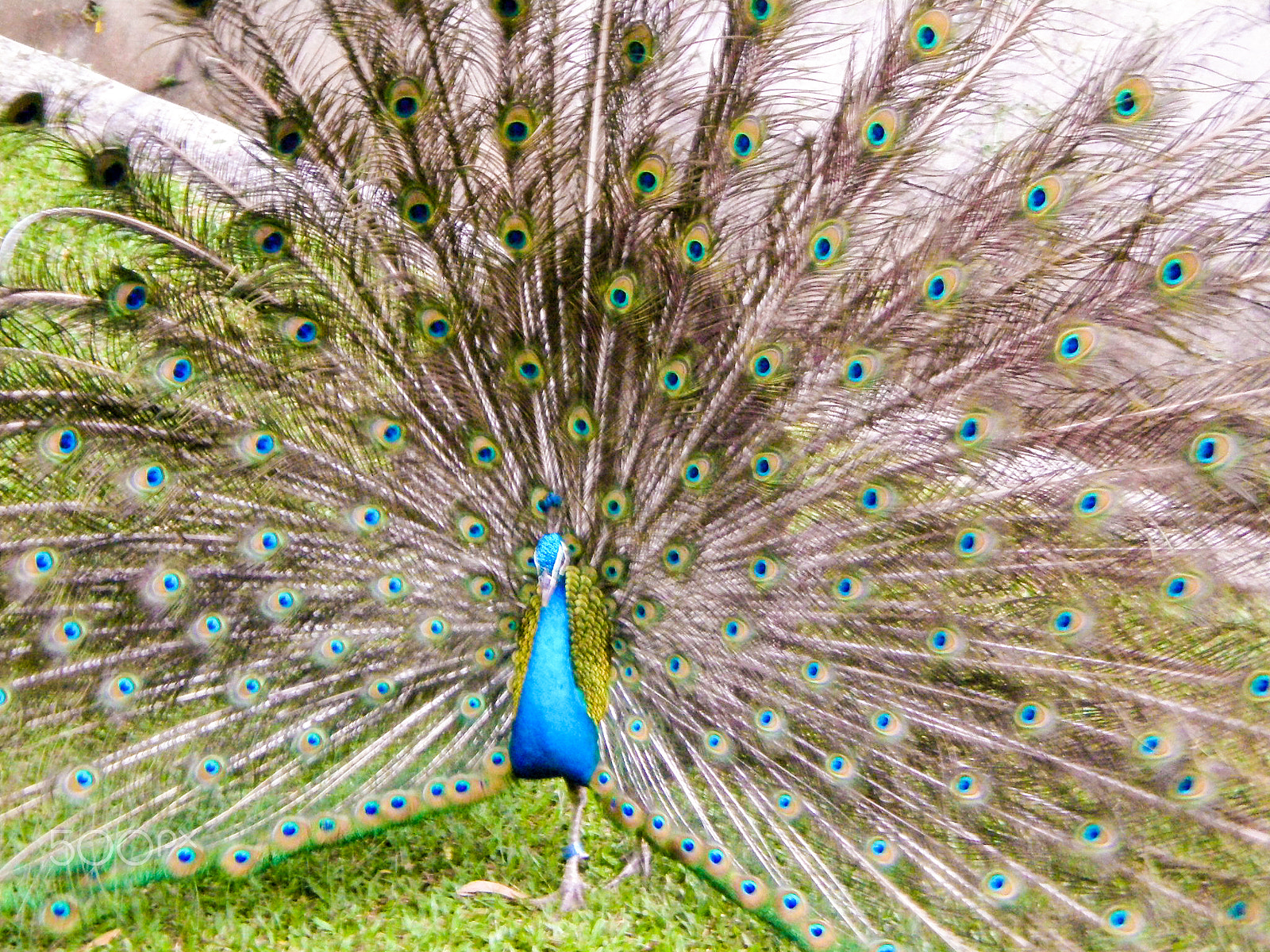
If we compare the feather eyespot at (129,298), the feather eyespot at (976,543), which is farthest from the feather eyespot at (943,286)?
the feather eyespot at (129,298)

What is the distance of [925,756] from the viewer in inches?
120

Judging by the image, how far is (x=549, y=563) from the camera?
9.88 ft

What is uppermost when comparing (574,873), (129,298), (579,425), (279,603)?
(129,298)

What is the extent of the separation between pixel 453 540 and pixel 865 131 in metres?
1.60

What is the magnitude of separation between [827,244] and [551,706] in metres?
1.43

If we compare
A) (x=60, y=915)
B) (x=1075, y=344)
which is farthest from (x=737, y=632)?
(x=60, y=915)

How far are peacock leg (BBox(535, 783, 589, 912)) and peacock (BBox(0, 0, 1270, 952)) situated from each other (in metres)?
0.12

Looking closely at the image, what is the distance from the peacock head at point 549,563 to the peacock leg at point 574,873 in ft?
2.15

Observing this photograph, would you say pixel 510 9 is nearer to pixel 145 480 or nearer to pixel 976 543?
pixel 145 480

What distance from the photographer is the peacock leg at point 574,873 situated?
131 inches

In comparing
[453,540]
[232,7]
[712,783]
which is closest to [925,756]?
[712,783]

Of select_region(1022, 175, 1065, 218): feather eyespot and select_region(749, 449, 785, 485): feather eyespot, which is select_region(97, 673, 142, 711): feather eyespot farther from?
select_region(1022, 175, 1065, 218): feather eyespot

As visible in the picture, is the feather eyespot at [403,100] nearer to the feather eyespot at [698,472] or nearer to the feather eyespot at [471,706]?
the feather eyespot at [698,472]

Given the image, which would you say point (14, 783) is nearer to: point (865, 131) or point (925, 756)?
point (925, 756)
